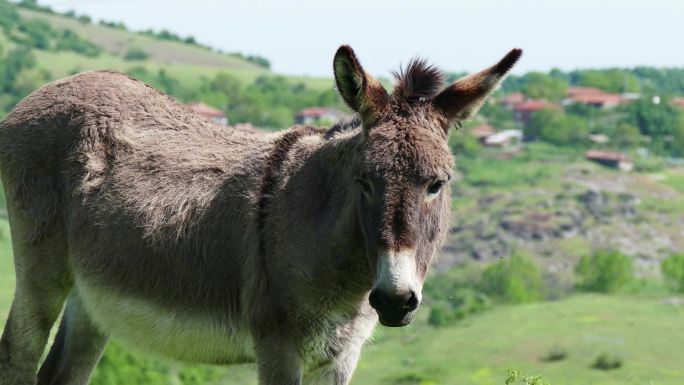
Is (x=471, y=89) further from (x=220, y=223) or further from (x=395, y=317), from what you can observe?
(x=220, y=223)

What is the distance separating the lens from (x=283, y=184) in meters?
7.32

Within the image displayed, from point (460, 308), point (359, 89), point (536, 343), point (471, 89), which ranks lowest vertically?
point (460, 308)

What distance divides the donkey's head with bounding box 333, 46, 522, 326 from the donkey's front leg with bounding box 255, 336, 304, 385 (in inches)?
34.6

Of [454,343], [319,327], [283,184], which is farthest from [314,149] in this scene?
[454,343]

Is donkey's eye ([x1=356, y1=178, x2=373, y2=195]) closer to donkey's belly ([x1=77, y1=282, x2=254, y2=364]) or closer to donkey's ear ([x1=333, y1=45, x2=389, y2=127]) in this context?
donkey's ear ([x1=333, y1=45, x2=389, y2=127])

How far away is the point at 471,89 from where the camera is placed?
680cm

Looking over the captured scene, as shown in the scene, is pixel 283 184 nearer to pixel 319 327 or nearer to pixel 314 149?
pixel 314 149

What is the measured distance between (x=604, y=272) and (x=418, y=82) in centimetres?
14103

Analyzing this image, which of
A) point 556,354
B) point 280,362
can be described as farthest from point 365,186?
point 556,354

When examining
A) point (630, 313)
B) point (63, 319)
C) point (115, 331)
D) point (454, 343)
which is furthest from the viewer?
point (630, 313)

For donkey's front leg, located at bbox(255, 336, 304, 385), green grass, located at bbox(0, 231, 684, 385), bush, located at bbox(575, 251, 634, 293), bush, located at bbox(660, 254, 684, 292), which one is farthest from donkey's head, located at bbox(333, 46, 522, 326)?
bush, located at bbox(660, 254, 684, 292)

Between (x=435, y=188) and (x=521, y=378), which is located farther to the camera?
(x=521, y=378)

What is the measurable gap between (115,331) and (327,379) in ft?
5.80

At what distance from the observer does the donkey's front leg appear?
22.7 feet
